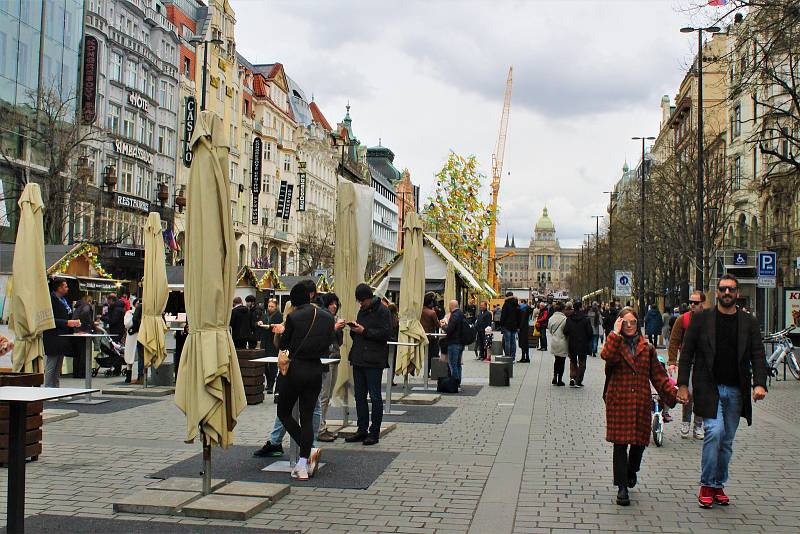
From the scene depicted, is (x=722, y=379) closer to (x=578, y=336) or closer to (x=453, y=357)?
(x=453, y=357)

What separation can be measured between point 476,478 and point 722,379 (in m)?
2.61

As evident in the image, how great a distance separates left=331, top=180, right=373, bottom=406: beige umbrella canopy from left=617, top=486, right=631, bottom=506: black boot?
15.6 feet

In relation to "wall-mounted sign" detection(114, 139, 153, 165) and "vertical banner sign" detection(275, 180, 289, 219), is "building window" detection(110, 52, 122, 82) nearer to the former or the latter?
"wall-mounted sign" detection(114, 139, 153, 165)

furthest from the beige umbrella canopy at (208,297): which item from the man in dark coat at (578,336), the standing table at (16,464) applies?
the man in dark coat at (578,336)

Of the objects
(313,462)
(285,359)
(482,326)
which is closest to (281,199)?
(482,326)

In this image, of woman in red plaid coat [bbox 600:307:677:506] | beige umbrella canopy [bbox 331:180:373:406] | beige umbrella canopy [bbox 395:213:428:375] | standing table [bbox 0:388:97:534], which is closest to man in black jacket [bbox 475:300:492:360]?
beige umbrella canopy [bbox 395:213:428:375]

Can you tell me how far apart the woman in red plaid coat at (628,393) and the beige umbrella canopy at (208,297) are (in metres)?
3.40

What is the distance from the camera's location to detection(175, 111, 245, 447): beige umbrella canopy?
738 centimetres

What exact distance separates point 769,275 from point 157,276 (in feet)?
49.5

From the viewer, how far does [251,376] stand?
1477cm

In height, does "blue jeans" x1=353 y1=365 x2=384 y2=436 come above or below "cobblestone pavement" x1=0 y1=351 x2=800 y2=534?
above

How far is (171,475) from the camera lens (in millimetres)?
8648

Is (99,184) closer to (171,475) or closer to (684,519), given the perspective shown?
(171,475)

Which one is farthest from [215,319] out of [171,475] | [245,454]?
[245,454]
